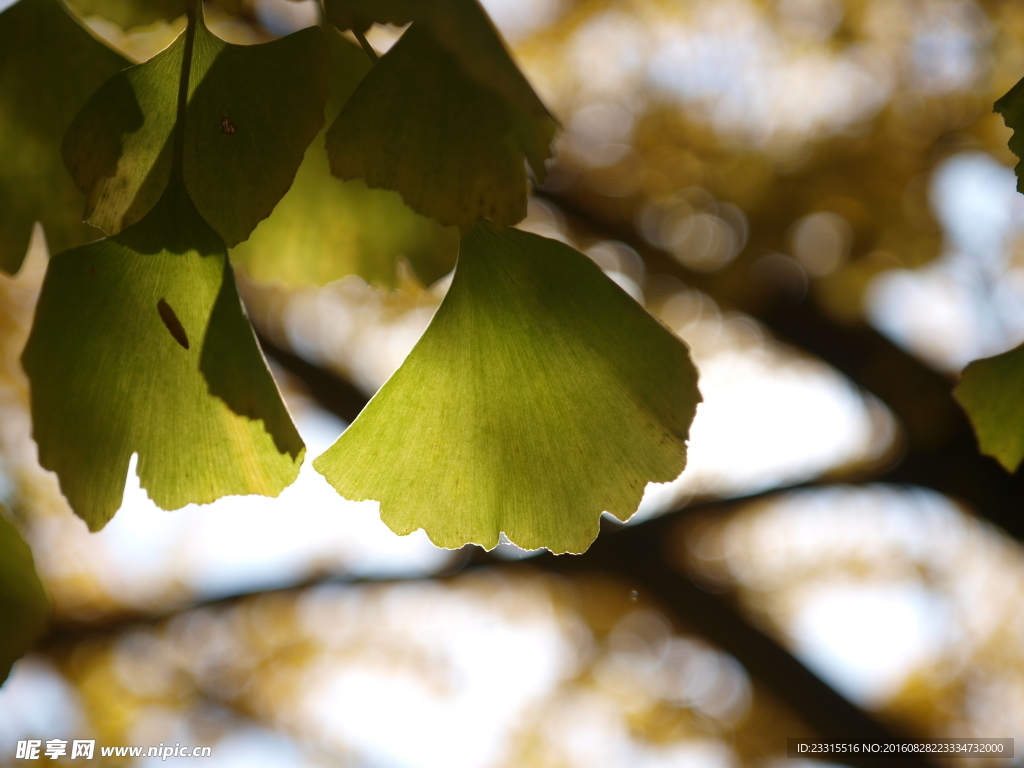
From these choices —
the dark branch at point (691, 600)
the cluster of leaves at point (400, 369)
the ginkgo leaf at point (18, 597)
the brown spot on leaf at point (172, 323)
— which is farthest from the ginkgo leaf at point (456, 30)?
the dark branch at point (691, 600)

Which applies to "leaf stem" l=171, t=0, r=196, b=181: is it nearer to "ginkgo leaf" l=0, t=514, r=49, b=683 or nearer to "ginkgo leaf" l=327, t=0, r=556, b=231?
"ginkgo leaf" l=327, t=0, r=556, b=231

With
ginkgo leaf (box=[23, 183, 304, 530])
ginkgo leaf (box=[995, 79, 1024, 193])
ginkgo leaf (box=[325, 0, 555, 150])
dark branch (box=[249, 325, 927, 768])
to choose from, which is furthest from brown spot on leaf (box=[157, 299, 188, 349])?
dark branch (box=[249, 325, 927, 768])

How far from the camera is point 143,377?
24cm

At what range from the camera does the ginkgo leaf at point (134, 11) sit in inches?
12.4

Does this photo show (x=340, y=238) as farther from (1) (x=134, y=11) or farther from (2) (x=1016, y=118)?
(2) (x=1016, y=118)

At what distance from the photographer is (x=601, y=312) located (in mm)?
258

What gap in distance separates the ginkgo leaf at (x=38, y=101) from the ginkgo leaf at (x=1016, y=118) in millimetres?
362

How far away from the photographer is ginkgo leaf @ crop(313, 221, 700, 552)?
25 cm

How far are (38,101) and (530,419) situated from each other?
27cm

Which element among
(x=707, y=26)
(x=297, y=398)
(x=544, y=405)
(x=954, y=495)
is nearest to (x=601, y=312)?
(x=544, y=405)

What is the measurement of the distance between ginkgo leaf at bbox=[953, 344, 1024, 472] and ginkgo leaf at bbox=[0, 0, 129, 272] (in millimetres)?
408

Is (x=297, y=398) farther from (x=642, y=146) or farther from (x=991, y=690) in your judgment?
(x=991, y=690)

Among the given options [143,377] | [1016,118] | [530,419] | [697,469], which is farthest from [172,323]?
[697,469]

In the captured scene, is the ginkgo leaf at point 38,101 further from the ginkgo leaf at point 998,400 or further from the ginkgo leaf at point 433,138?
the ginkgo leaf at point 998,400
